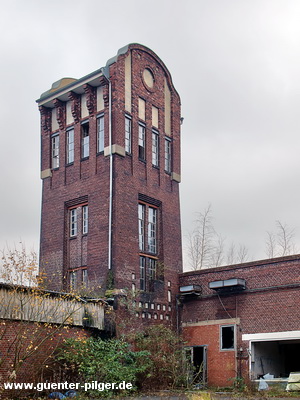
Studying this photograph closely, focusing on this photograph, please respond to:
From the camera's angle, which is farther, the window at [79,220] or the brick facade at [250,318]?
the window at [79,220]

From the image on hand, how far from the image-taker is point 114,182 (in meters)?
25.4

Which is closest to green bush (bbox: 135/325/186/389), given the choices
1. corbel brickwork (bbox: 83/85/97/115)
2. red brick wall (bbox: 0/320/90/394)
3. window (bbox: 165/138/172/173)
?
red brick wall (bbox: 0/320/90/394)

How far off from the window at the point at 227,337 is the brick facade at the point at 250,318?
0.44ft

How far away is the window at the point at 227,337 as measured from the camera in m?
24.3

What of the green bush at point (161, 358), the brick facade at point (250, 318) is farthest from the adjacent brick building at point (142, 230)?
the green bush at point (161, 358)

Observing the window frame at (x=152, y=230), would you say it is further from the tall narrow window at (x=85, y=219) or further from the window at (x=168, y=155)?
the tall narrow window at (x=85, y=219)

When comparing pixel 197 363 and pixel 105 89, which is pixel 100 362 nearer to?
pixel 197 363

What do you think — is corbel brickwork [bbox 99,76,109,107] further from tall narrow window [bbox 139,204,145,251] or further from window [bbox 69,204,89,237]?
tall narrow window [bbox 139,204,145,251]

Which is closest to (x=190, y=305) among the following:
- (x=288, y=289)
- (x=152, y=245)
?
(x=152, y=245)

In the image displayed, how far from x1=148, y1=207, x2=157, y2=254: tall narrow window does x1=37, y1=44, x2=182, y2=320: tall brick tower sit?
5 centimetres

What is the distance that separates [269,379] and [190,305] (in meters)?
5.05

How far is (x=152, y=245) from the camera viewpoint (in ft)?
89.6

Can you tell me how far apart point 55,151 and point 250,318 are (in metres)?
12.1

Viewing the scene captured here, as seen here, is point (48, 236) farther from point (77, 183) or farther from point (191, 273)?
point (191, 273)
